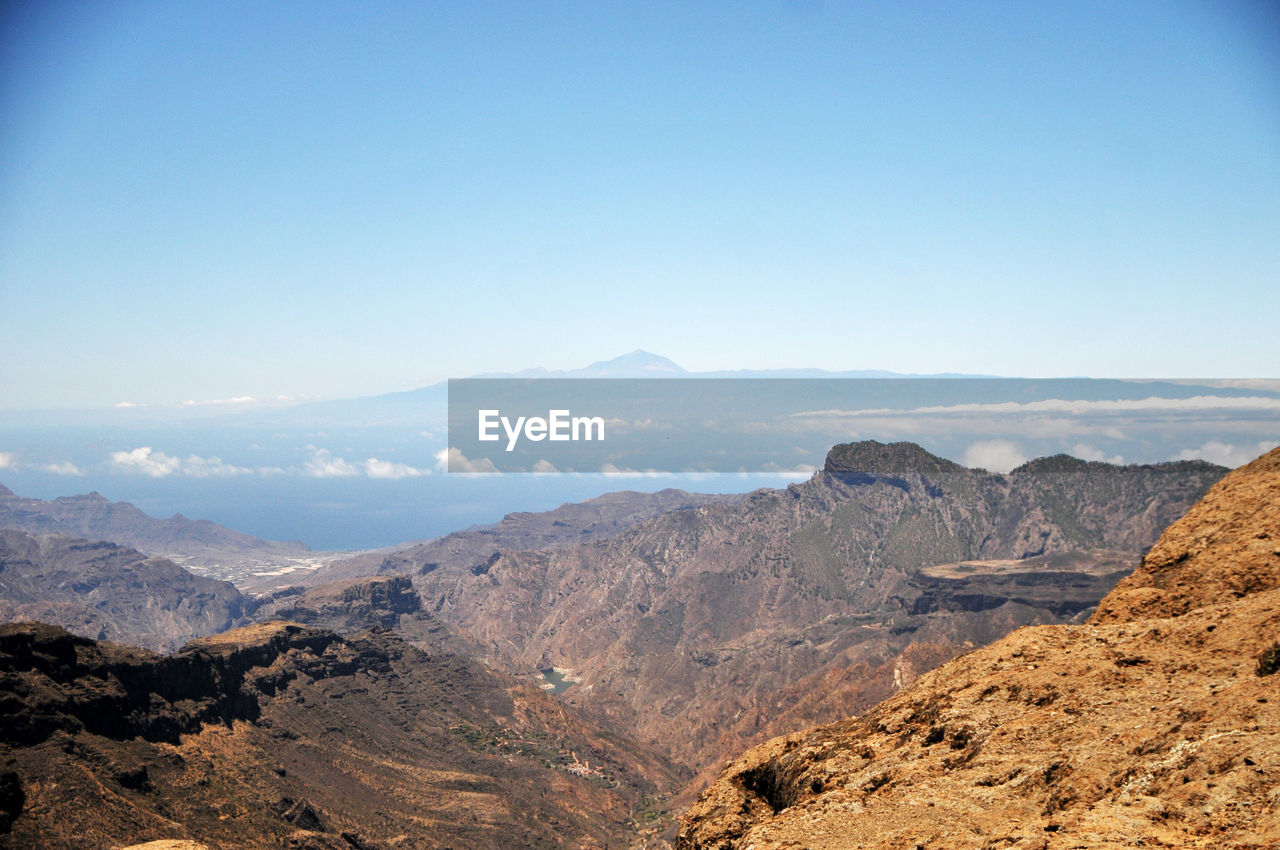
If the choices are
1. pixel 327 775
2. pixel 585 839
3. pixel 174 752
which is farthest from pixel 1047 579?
pixel 174 752

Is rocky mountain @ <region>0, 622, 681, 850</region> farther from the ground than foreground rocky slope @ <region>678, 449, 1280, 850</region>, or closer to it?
closer to it

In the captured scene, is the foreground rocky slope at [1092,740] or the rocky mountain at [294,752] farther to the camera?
the rocky mountain at [294,752]

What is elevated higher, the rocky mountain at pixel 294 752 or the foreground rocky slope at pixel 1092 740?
the foreground rocky slope at pixel 1092 740

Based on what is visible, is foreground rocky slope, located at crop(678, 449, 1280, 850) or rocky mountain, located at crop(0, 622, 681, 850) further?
rocky mountain, located at crop(0, 622, 681, 850)

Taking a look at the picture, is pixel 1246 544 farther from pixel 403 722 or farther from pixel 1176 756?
pixel 403 722
